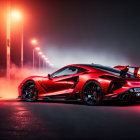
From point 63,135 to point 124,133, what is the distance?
1.03m

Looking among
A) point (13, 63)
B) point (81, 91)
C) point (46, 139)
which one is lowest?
point (46, 139)

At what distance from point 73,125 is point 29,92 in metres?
5.82

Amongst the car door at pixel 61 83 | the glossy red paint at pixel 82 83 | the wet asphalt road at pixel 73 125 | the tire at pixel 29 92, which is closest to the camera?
the wet asphalt road at pixel 73 125

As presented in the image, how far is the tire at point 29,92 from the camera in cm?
1219

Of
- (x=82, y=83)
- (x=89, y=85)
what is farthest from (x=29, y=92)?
(x=89, y=85)

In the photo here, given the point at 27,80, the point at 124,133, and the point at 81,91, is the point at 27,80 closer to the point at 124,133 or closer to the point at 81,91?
the point at 81,91

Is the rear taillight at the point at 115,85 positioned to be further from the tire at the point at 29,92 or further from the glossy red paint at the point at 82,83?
the tire at the point at 29,92

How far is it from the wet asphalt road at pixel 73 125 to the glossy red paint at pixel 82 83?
3.12ft

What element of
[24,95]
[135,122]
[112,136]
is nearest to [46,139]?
[112,136]

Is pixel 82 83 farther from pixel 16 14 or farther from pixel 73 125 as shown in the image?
pixel 16 14

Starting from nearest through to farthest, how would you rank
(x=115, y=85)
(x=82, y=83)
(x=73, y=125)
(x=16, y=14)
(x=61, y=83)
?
1. (x=73, y=125)
2. (x=115, y=85)
3. (x=82, y=83)
4. (x=61, y=83)
5. (x=16, y=14)

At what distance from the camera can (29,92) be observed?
12.4 meters

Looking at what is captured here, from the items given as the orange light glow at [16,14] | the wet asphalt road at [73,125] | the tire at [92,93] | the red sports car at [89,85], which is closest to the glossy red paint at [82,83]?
the red sports car at [89,85]

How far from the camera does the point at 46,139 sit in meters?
5.37
